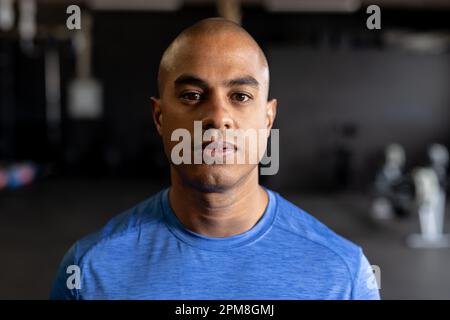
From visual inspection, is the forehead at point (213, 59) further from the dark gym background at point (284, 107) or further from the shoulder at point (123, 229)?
the dark gym background at point (284, 107)

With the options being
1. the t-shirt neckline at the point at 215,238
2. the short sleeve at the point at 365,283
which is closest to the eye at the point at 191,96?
the t-shirt neckline at the point at 215,238

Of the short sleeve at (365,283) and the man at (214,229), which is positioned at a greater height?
the man at (214,229)

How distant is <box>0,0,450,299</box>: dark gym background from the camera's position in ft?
16.1

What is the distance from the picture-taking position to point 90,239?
0.60 meters

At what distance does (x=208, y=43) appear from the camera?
519 millimetres

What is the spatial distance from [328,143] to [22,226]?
3.47 meters

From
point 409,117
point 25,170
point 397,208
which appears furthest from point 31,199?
point 409,117

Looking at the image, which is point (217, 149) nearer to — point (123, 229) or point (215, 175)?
point (215, 175)

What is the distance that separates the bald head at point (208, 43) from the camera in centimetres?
52

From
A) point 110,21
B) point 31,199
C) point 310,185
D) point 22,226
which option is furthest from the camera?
point 110,21

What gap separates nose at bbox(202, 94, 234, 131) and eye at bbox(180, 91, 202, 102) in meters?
0.01

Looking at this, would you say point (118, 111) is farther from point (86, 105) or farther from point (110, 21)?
point (86, 105)

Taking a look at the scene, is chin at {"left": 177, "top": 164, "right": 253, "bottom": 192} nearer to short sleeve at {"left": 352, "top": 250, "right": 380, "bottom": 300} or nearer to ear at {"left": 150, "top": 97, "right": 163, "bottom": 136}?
ear at {"left": 150, "top": 97, "right": 163, "bottom": 136}
